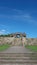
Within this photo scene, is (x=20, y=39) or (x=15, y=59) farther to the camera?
(x=20, y=39)

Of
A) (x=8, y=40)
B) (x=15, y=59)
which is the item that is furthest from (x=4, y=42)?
(x=15, y=59)

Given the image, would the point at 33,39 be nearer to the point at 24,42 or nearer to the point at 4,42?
the point at 24,42

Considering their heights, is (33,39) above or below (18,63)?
above

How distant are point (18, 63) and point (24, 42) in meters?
45.9

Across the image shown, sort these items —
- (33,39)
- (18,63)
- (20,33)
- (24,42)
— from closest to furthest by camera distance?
(18,63) → (24,42) → (33,39) → (20,33)

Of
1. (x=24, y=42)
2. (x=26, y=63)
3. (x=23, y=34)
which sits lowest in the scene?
(x=26, y=63)

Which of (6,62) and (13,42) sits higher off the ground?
(13,42)

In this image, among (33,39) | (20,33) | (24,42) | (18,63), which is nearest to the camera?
(18,63)

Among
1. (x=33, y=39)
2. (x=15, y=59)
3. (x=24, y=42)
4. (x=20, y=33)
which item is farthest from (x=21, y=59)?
(x=20, y=33)

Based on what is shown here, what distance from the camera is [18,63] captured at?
39.7 feet

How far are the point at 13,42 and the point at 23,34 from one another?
7.83 metres

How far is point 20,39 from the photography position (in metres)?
60.1

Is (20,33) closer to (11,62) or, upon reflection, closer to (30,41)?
(30,41)

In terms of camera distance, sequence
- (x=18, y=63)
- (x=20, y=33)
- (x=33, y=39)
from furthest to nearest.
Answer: (x=20, y=33) → (x=33, y=39) → (x=18, y=63)
